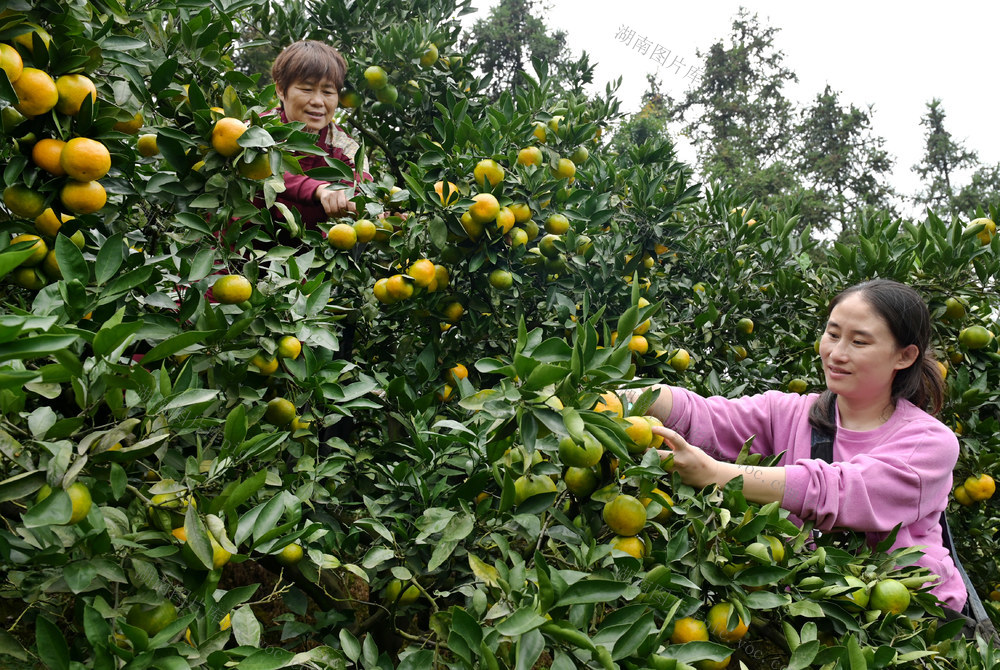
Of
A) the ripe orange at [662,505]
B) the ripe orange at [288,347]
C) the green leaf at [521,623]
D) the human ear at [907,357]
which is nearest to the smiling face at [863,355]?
the human ear at [907,357]

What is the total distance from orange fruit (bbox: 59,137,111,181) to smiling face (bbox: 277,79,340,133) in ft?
4.07

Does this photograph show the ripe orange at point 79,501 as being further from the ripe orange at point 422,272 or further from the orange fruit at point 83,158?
the ripe orange at point 422,272

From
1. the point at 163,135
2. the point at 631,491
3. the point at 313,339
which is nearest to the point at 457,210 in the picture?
the point at 313,339

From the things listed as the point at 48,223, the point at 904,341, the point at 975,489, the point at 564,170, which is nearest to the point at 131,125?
the point at 48,223

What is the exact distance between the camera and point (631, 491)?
122 cm

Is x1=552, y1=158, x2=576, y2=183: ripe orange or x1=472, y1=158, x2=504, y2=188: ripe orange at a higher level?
x1=552, y1=158, x2=576, y2=183: ripe orange

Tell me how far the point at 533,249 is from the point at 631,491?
3.47 feet

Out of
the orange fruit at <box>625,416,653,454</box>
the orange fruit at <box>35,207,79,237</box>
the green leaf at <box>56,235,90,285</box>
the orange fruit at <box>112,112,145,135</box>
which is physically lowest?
the orange fruit at <box>35,207,79,237</box>

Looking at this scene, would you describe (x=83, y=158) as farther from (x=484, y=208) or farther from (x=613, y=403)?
(x=613, y=403)

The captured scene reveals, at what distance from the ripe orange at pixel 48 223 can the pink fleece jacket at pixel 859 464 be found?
1475mm

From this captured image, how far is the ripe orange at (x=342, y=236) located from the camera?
73.9 inches

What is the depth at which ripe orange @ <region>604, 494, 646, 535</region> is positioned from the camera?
3.71ft

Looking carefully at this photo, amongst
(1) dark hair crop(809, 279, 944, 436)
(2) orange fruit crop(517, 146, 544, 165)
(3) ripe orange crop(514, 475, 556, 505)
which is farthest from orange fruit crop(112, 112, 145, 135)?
(1) dark hair crop(809, 279, 944, 436)

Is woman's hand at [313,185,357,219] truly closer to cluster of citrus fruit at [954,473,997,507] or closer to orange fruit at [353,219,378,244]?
orange fruit at [353,219,378,244]
